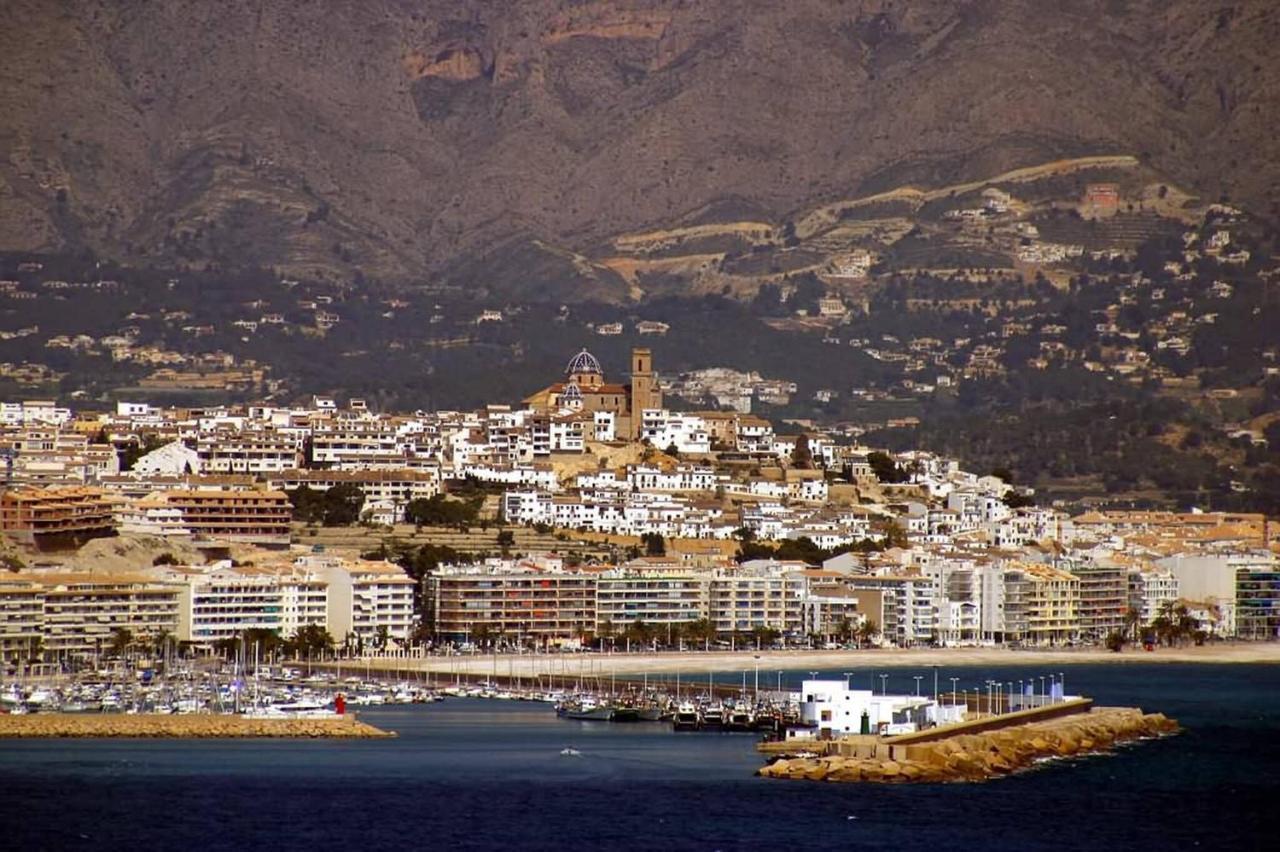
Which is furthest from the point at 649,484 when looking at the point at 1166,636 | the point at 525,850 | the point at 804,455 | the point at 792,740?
the point at 525,850

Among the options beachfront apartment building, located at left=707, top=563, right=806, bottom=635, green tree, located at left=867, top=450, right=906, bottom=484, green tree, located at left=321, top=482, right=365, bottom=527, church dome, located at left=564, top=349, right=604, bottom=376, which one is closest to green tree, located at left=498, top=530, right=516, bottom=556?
green tree, located at left=321, top=482, right=365, bottom=527

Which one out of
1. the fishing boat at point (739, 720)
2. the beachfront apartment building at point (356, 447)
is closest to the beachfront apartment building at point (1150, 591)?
the beachfront apartment building at point (356, 447)

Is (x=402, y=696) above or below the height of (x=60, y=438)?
below

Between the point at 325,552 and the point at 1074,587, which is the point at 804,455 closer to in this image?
the point at 1074,587

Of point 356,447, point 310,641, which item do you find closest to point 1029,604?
point 310,641

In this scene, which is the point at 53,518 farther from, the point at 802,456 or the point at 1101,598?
the point at 802,456

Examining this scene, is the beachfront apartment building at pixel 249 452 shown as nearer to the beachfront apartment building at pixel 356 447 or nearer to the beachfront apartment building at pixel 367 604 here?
the beachfront apartment building at pixel 356 447

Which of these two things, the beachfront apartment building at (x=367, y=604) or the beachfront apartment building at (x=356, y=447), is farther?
the beachfront apartment building at (x=356, y=447)
